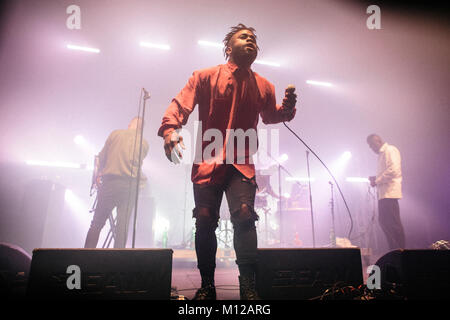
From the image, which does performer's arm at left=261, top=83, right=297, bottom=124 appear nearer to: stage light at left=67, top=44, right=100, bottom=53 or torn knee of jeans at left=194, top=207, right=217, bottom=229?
torn knee of jeans at left=194, top=207, right=217, bottom=229

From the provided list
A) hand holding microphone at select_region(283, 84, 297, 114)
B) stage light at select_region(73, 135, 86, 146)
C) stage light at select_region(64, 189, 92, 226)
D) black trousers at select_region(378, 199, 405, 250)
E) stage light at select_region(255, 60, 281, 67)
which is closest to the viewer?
hand holding microphone at select_region(283, 84, 297, 114)

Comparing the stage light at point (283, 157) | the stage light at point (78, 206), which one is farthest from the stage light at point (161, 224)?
the stage light at point (283, 157)

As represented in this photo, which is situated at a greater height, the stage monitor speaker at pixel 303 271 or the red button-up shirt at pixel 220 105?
the red button-up shirt at pixel 220 105

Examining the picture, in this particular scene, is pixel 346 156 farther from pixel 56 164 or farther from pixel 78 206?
pixel 56 164

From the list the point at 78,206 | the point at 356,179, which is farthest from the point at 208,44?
the point at 78,206

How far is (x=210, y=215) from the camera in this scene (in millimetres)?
1702

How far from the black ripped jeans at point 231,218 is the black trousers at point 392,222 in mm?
3625

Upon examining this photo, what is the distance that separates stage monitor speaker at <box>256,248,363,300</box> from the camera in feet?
5.69

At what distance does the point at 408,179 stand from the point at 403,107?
2059 millimetres

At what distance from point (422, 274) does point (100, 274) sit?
2.09 metres

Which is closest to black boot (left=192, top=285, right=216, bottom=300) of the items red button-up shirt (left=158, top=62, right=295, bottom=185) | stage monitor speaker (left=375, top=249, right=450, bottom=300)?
red button-up shirt (left=158, top=62, right=295, bottom=185)

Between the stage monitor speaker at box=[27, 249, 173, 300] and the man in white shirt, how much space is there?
4.09 meters

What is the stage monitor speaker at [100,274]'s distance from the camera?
4.73 feet

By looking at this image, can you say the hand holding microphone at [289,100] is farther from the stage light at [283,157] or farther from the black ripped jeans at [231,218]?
the stage light at [283,157]
